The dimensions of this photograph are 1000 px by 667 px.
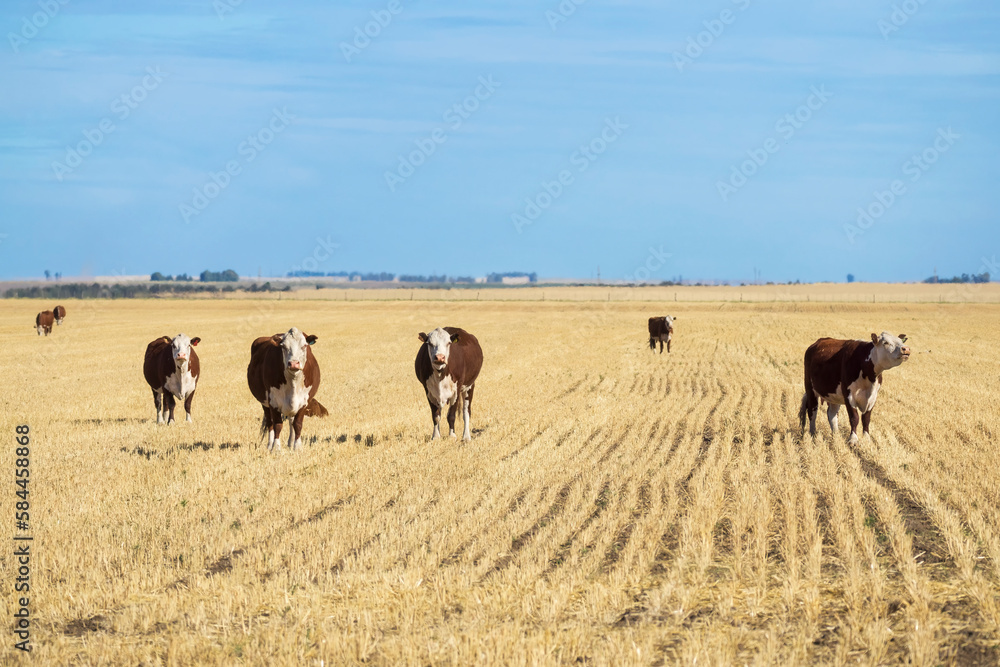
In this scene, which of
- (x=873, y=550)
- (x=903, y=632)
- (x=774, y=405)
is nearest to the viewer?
(x=903, y=632)

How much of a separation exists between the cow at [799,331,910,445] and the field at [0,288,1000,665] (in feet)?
1.64

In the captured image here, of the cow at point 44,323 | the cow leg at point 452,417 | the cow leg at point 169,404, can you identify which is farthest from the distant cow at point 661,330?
the cow at point 44,323

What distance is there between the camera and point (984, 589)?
7.52m

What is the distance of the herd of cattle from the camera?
14.5 meters

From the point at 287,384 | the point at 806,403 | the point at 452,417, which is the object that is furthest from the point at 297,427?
the point at 806,403

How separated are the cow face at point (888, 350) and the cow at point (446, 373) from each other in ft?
20.0

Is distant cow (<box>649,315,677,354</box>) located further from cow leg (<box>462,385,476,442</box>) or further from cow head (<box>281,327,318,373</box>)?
cow head (<box>281,327,318,373</box>)

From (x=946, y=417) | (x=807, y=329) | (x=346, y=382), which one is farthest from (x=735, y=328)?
(x=946, y=417)

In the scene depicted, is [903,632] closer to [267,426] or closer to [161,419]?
[267,426]

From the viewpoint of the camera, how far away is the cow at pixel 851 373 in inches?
575

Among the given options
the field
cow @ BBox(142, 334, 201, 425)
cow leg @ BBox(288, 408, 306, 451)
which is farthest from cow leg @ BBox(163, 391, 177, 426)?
cow leg @ BBox(288, 408, 306, 451)

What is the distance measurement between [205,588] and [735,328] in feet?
158

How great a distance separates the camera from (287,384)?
1457 cm

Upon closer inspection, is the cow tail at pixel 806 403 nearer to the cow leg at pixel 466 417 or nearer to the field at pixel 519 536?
the field at pixel 519 536
